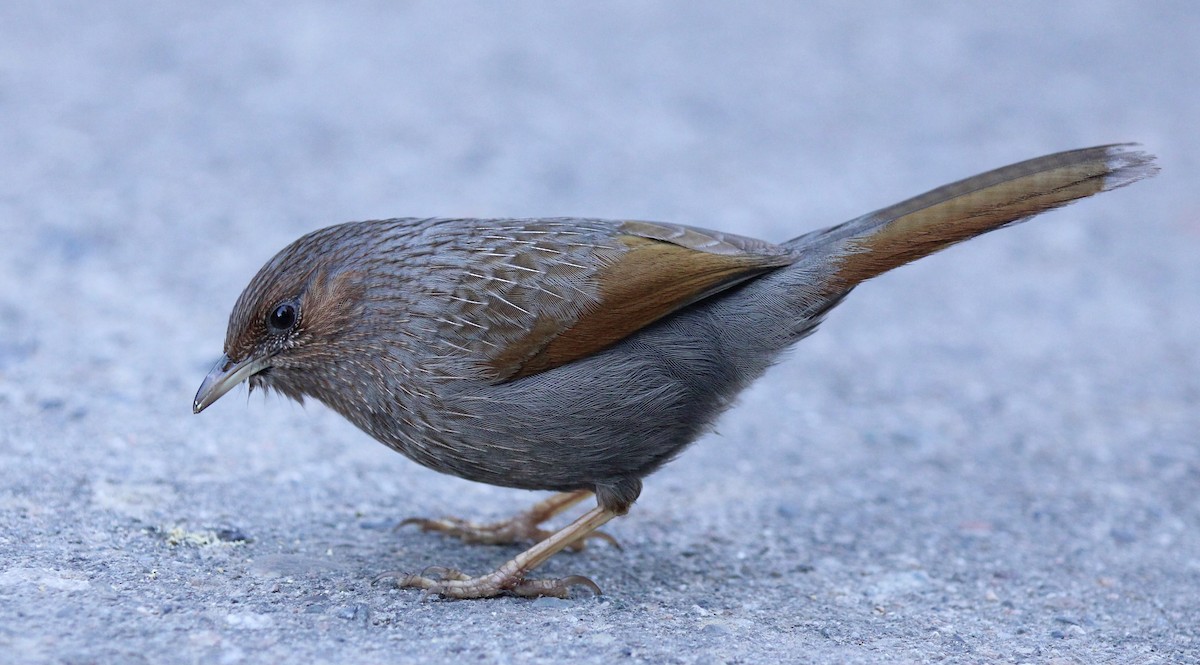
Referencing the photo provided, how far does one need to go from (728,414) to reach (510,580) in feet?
5.41

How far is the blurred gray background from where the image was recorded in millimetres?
4078

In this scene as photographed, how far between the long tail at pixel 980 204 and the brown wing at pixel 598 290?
30cm

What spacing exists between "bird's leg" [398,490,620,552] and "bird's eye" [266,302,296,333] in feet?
3.17

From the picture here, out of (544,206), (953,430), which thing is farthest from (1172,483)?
(544,206)

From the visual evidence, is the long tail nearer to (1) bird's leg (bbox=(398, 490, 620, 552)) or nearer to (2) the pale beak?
(1) bird's leg (bbox=(398, 490, 620, 552))

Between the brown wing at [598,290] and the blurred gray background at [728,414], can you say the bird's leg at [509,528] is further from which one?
the brown wing at [598,290]

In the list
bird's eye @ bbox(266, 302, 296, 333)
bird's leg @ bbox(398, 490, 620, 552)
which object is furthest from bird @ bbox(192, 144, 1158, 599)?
bird's leg @ bbox(398, 490, 620, 552)

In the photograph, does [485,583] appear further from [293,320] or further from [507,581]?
[293,320]

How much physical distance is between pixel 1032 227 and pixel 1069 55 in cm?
273

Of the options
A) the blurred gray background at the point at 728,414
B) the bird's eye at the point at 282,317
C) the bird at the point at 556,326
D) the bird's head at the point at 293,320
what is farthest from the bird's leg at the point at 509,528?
the bird's eye at the point at 282,317

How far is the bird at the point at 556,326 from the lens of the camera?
4203mm

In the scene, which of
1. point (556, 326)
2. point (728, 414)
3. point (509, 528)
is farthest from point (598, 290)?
point (728, 414)

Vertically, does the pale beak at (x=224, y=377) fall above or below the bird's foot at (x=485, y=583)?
above

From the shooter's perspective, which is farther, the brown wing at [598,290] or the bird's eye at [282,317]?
the bird's eye at [282,317]
